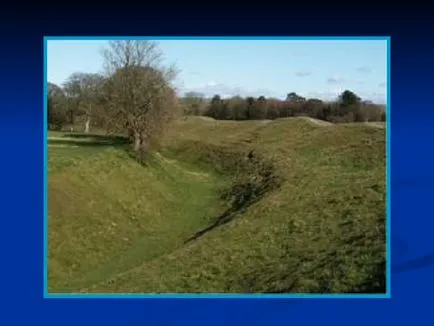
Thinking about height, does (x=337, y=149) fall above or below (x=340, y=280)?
above

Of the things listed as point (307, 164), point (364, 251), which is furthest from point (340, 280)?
point (307, 164)

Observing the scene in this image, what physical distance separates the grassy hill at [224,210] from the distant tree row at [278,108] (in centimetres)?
7

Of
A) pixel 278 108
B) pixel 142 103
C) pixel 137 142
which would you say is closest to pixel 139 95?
pixel 142 103

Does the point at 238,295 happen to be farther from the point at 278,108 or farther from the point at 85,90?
the point at 85,90

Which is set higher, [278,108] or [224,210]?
[278,108]

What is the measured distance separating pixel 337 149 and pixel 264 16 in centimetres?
121

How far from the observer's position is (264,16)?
25.3 ft

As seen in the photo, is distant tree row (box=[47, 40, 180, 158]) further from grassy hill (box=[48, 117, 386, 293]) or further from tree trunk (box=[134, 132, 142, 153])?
grassy hill (box=[48, 117, 386, 293])

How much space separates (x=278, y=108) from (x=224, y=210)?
0.92 meters

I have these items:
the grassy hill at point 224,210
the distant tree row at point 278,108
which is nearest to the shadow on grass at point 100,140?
the grassy hill at point 224,210

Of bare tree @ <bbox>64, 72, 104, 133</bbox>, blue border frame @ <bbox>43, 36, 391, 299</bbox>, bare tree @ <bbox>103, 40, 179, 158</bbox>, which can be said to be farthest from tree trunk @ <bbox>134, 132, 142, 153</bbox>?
blue border frame @ <bbox>43, 36, 391, 299</bbox>

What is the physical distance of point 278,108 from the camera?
7914 mm

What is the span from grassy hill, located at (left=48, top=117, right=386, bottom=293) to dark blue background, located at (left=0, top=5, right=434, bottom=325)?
124 mm
